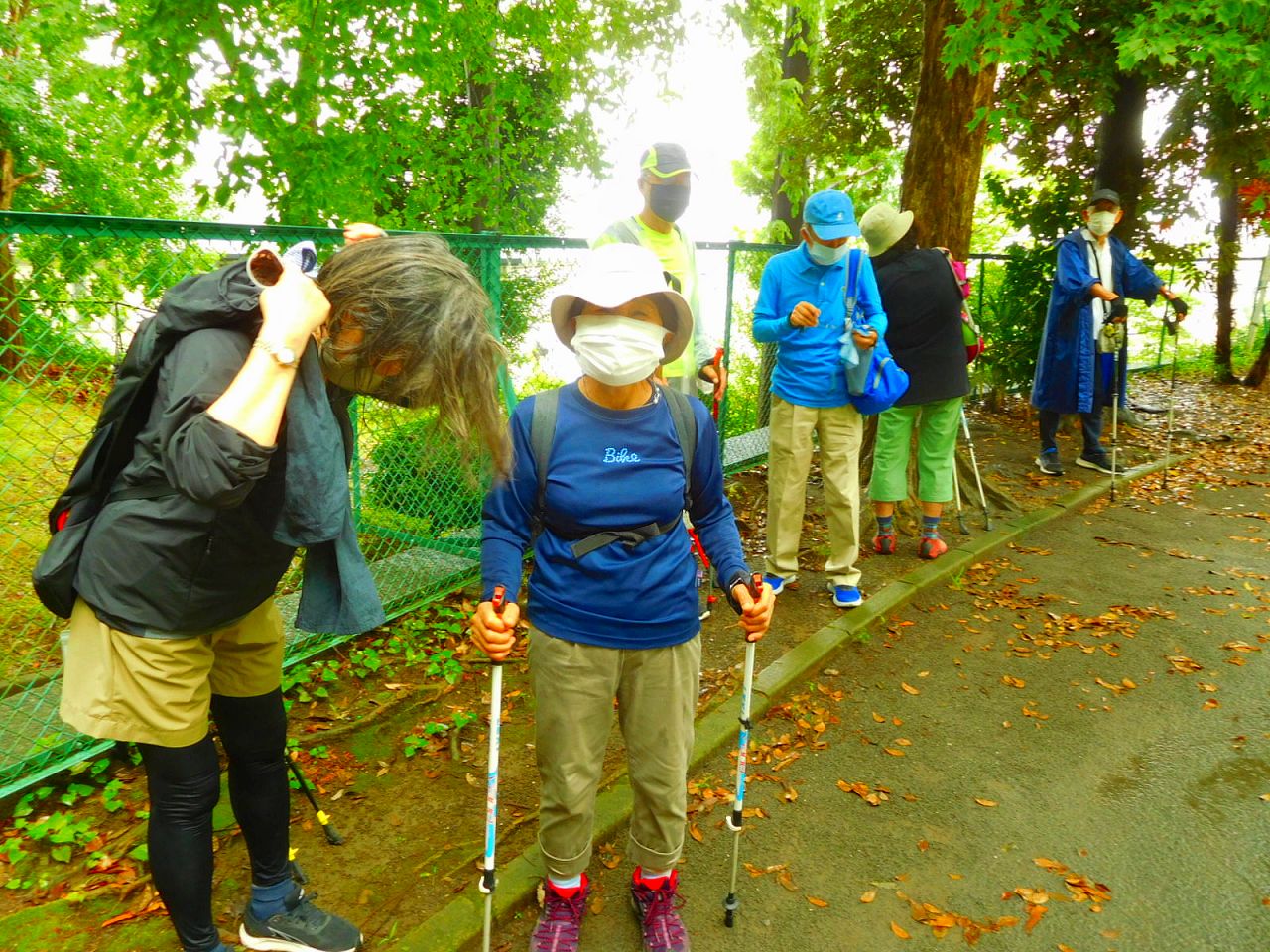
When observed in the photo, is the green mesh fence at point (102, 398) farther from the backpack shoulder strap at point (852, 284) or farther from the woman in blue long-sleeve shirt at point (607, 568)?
the backpack shoulder strap at point (852, 284)

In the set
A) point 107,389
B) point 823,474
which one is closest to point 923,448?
point 823,474

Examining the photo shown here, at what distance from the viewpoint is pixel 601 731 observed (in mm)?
2463

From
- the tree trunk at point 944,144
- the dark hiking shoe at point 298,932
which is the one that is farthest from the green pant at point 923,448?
the dark hiking shoe at point 298,932

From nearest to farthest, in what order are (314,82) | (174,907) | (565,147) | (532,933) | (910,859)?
1. (174,907)
2. (532,933)
3. (910,859)
4. (314,82)
5. (565,147)

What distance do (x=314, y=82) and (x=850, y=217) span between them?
401 centimetres

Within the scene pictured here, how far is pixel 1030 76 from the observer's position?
24.0 feet

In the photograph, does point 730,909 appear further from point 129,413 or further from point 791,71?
point 791,71

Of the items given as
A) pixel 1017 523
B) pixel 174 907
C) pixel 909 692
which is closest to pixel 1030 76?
pixel 1017 523

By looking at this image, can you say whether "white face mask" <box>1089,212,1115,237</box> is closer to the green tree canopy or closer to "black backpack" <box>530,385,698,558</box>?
the green tree canopy

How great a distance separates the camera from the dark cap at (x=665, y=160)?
3.89 metres

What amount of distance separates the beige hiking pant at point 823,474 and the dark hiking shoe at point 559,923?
287 cm

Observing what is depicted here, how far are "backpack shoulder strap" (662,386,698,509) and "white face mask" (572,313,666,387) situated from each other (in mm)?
190

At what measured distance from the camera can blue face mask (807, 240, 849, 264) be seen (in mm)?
4508

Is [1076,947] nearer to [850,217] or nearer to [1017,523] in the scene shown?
[850,217]
